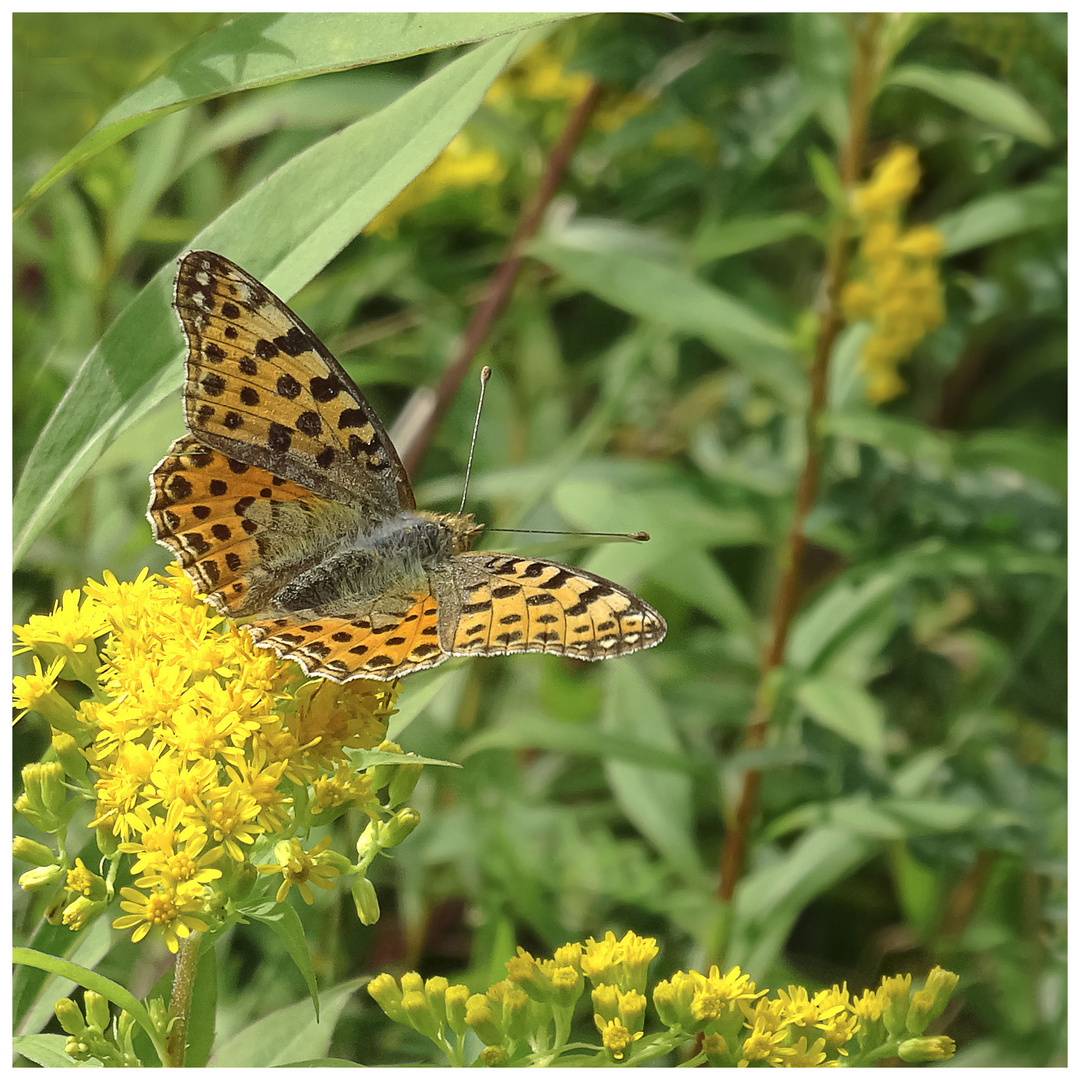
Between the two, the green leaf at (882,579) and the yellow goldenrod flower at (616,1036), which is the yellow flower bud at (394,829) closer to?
the yellow goldenrod flower at (616,1036)

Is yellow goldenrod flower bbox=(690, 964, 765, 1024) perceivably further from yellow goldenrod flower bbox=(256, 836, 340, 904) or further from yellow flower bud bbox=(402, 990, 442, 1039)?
yellow goldenrod flower bbox=(256, 836, 340, 904)

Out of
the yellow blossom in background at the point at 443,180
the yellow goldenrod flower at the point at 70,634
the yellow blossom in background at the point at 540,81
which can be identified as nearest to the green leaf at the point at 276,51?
the yellow goldenrod flower at the point at 70,634

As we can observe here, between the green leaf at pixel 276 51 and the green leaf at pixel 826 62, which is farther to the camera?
the green leaf at pixel 826 62

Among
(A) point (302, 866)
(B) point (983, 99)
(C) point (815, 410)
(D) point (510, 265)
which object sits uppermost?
(B) point (983, 99)

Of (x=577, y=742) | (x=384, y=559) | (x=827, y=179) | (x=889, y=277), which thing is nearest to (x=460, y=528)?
(x=384, y=559)

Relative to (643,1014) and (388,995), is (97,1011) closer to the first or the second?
(388,995)
